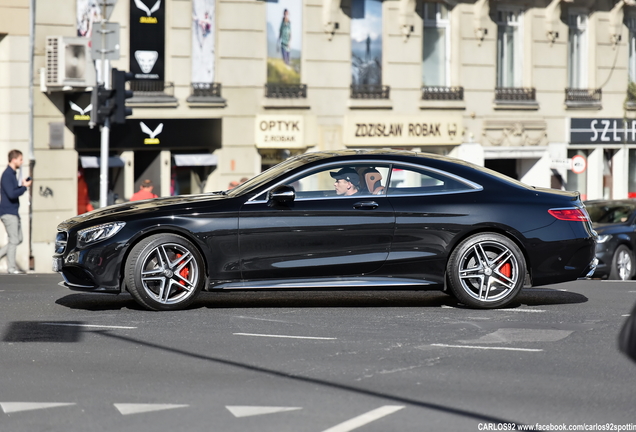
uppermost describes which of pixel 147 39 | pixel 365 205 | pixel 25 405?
pixel 147 39

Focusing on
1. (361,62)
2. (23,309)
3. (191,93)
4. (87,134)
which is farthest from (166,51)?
(23,309)

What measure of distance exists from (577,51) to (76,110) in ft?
48.3

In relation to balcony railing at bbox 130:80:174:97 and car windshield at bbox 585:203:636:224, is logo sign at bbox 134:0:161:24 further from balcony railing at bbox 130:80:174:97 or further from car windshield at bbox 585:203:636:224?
car windshield at bbox 585:203:636:224

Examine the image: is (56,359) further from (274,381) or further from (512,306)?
(512,306)

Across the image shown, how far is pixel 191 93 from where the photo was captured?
983 inches

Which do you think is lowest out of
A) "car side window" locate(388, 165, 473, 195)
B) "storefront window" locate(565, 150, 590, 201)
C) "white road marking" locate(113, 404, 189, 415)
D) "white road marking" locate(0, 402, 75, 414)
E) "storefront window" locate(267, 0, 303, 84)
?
"white road marking" locate(0, 402, 75, 414)

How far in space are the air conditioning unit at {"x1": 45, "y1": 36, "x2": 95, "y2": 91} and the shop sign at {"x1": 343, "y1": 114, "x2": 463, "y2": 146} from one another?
6696 mm

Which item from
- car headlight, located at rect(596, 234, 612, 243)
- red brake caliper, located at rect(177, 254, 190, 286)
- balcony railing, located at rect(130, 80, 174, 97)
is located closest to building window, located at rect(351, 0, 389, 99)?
balcony railing, located at rect(130, 80, 174, 97)

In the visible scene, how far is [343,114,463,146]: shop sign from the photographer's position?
26875mm

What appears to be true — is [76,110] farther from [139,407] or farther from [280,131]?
[139,407]

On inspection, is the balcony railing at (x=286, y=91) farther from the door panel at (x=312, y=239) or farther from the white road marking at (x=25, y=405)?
the white road marking at (x=25, y=405)

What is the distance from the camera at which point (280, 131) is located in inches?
1015

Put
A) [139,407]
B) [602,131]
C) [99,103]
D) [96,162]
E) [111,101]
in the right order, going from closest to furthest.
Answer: [139,407]
[99,103]
[111,101]
[96,162]
[602,131]

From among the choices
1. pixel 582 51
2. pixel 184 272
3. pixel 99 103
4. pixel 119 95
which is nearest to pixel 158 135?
pixel 119 95
